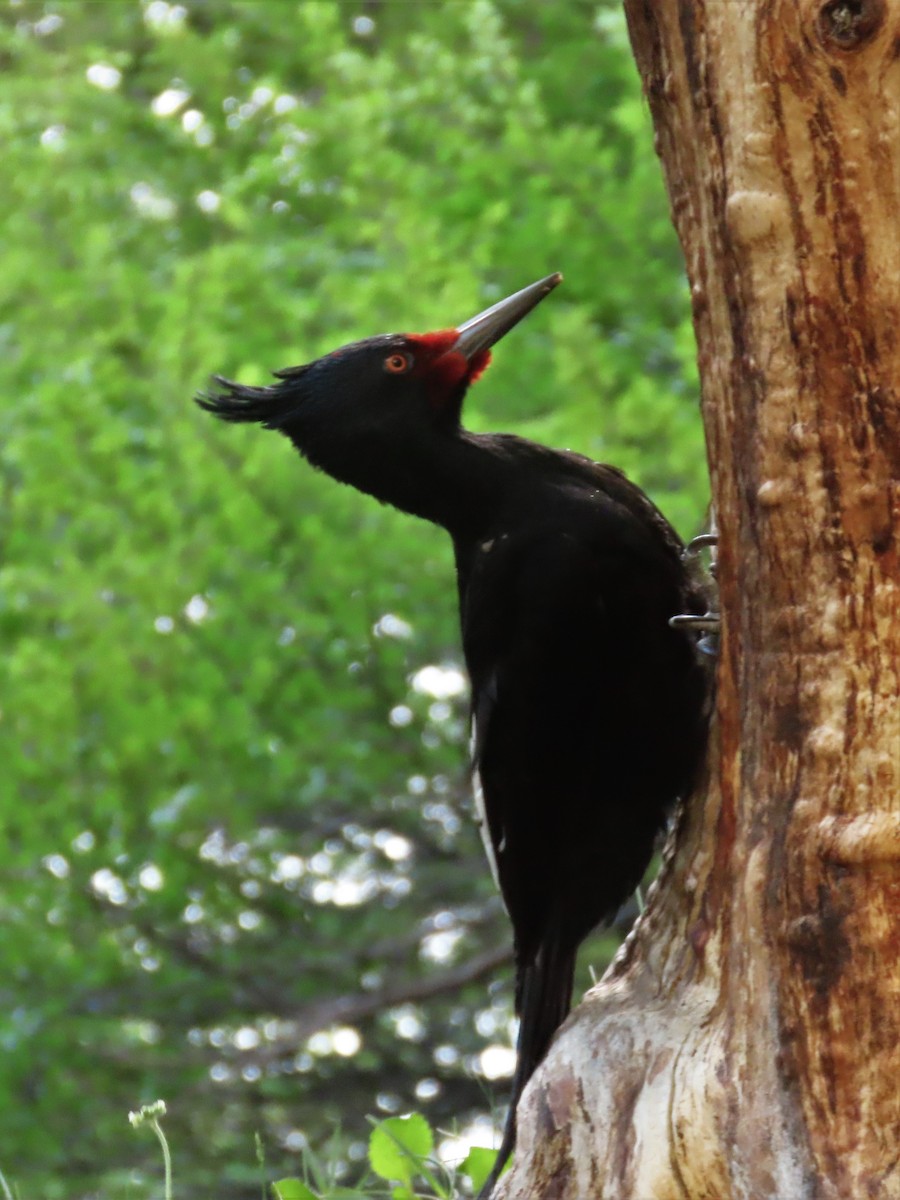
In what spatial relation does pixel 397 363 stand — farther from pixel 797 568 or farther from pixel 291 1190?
pixel 291 1190

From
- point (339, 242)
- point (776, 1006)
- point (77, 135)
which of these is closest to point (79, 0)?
point (77, 135)

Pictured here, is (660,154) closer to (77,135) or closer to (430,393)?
(430,393)

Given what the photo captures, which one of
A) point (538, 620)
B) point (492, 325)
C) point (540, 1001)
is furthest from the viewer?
point (492, 325)

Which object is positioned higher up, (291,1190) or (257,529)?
(257,529)

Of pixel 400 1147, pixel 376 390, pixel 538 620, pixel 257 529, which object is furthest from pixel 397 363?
pixel 257 529

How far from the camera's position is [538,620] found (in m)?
2.65

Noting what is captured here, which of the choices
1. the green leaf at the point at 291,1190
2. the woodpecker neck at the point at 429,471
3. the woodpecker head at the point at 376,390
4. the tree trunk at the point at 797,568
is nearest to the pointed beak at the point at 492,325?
the woodpecker head at the point at 376,390

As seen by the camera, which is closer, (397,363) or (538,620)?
(538,620)

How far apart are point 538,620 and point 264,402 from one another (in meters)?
0.72

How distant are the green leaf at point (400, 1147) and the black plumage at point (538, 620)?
0.15 m

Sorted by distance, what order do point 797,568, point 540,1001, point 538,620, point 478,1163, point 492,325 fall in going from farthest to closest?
1. point 492,325
2. point 540,1001
3. point 478,1163
4. point 538,620
5. point 797,568

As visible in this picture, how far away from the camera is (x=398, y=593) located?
5094mm

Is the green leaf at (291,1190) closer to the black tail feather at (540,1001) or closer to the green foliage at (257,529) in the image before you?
the black tail feather at (540,1001)

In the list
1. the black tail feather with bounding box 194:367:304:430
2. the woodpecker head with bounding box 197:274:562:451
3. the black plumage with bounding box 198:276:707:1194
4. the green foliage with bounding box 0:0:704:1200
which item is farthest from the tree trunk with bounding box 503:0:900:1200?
the green foliage with bounding box 0:0:704:1200
